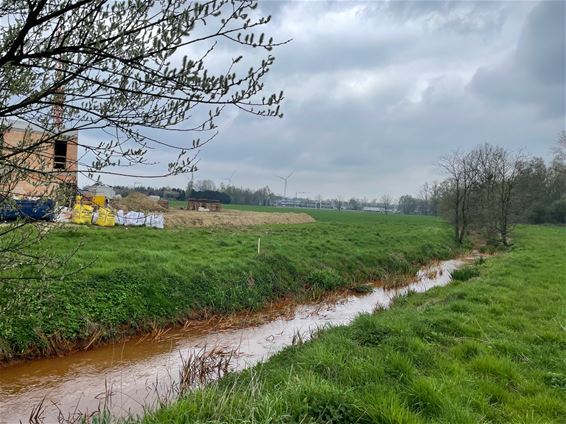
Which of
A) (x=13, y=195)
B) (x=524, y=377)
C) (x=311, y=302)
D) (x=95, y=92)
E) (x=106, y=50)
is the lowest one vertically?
(x=311, y=302)

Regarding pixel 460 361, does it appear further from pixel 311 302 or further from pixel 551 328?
pixel 311 302

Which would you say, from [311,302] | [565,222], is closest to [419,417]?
[311,302]

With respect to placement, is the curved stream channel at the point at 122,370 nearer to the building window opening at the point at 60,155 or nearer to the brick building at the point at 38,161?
the brick building at the point at 38,161

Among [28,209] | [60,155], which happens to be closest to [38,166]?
[60,155]

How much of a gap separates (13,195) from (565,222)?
64.8 metres

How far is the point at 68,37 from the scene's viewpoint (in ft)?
9.64

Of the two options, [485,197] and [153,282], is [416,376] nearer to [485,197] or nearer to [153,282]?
[153,282]

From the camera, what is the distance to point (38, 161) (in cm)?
333

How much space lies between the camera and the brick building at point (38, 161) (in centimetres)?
310

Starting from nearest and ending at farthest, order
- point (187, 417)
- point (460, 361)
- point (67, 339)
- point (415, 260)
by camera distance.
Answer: point (187, 417), point (460, 361), point (67, 339), point (415, 260)

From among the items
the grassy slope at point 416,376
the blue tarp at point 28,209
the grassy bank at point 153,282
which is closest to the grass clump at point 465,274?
the grassy bank at point 153,282

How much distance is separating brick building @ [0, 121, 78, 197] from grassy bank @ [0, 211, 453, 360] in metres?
0.71

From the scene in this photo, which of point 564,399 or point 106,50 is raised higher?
point 106,50

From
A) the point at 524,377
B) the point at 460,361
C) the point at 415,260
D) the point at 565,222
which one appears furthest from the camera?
the point at 565,222
